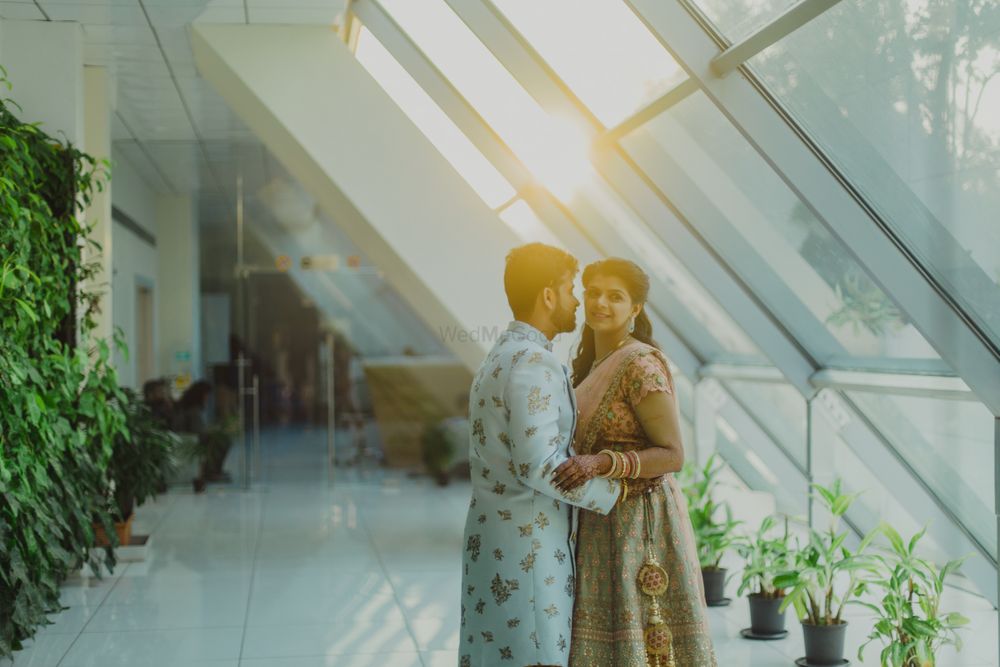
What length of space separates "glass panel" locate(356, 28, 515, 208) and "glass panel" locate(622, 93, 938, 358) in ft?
6.66

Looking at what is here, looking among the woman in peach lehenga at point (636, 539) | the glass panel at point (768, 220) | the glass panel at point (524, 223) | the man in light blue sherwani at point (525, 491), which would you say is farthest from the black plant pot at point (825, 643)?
the glass panel at point (524, 223)

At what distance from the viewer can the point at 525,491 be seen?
94.9 inches

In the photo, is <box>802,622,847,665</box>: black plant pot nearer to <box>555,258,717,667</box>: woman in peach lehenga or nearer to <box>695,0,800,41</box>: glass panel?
Answer: <box>555,258,717,667</box>: woman in peach lehenga

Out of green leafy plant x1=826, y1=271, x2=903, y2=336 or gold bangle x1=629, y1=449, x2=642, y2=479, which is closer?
gold bangle x1=629, y1=449, x2=642, y2=479

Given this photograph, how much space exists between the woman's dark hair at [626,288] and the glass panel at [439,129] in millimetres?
3848

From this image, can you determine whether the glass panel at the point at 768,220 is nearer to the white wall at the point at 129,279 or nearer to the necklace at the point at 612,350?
the necklace at the point at 612,350

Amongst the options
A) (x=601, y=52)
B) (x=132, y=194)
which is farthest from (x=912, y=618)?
(x=132, y=194)

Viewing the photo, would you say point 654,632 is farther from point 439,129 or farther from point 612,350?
point 439,129

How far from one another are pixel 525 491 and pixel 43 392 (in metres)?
2.99

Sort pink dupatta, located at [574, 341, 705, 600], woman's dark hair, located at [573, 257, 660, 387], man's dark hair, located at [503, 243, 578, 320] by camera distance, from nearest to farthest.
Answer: man's dark hair, located at [503, 243, 578, 320], pink dupatta, located at [574, 341, 705, 600], woman's dark hair, located at [573, 257, 660, 387]

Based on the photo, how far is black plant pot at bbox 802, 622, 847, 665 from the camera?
13.8 feet

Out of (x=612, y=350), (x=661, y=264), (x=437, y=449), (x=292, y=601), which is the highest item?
(x=661, y=264)

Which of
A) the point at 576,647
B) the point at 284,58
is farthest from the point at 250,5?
the point at 576,647

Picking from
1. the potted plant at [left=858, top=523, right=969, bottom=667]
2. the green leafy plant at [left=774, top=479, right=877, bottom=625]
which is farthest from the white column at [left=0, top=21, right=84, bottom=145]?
the potted plant at [left=858, top=523, right=969, bottom=667]
